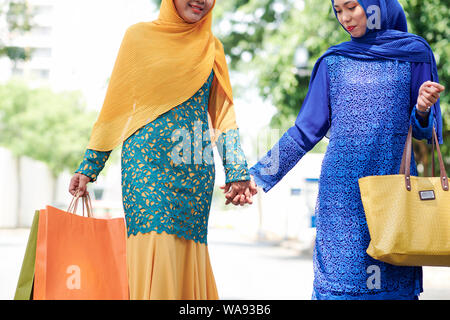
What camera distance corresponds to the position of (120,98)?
2.70 m

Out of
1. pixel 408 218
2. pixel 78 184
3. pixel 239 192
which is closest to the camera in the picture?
pixel 408 218

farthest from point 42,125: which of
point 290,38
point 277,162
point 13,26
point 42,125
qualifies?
point 277,162

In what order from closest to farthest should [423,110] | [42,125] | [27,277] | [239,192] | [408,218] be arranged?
1. [27,277]
2. [408,218]
3. [423,110]
4. [239,192]
5. [42,125]

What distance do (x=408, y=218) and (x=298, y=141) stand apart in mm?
683

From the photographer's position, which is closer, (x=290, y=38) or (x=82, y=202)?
(x=82, y=202)

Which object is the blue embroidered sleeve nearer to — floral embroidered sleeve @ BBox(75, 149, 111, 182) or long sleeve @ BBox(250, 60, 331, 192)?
long sleeve @ BBox(250, 60, 331, 192)

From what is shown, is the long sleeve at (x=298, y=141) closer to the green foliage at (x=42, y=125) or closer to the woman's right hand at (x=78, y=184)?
the woman's right hand at (x=78, y=184)

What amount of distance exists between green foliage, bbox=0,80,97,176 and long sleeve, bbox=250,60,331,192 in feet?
95.2

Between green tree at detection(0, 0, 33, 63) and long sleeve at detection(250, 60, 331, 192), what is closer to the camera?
long sleeve at detection(250, 60, 331, 192)

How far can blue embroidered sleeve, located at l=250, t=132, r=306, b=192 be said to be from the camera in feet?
9.34

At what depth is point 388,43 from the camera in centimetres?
270

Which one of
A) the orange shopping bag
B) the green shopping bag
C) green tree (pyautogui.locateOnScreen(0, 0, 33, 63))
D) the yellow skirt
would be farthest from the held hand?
green tree (pyautogui.locateOnScreen(0, 0, 33, 63))

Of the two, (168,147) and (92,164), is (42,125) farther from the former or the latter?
(168,147)
